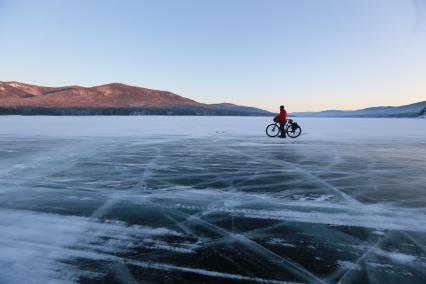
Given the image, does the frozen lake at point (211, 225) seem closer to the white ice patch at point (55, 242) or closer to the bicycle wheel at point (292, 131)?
the white ice patch at point (55, 242)

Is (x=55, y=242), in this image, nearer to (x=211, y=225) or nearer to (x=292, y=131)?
→ (x=211, y=225)

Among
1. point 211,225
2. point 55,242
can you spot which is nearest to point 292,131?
point 211,225

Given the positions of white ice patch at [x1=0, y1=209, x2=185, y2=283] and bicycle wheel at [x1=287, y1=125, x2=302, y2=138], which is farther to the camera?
bicycle wheel at [x1=287, y1=125, x2=302, y2=138]

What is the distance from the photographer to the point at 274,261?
134 inches

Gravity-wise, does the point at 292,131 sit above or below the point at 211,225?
above

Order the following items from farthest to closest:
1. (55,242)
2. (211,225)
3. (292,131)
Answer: (292,131), (211,225), (55,242)

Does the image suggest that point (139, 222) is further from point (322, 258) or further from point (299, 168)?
point (299, 168)

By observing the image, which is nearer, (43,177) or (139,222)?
(139,222)

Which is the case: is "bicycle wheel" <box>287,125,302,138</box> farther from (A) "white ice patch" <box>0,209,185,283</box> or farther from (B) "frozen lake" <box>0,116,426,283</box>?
(A) "white ice patch" <box>0,209,185,283</box>

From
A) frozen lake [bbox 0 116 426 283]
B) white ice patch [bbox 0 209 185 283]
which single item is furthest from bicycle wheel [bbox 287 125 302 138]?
white ice patch [bbox 0 209 185 283]

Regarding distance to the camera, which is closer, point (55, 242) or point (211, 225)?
point (55, 242)

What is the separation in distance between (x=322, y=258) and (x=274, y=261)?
0.49 meters

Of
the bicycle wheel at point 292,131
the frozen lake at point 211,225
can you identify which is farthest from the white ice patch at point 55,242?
the bicycle wheel at point 292,131

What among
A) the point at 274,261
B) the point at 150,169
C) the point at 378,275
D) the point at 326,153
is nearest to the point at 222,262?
the point at 274,261
